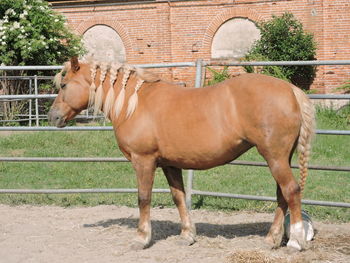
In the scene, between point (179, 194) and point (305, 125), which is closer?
point (305, 125)

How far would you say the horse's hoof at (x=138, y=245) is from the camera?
504 centimetres

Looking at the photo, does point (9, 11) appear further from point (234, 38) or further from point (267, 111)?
point (267, 111)

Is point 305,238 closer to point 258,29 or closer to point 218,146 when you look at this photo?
point 218,146

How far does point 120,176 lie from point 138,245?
3.98m

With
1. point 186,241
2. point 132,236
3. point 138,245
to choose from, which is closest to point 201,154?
point 186,241

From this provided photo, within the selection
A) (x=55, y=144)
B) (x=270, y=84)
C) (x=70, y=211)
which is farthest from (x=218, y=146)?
(x=55, y=144)

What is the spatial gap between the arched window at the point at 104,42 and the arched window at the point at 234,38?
3.24 metres

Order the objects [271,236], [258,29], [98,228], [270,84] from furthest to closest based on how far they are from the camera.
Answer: [258,29] < [98,228] < [271,236] < [270,84]

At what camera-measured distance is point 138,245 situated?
5055 mm

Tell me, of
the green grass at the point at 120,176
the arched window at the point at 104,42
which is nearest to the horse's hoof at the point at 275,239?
the green grass at the point at 120,176

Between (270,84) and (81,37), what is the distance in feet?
46.1

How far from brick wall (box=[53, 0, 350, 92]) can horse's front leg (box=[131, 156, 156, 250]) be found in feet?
41.7

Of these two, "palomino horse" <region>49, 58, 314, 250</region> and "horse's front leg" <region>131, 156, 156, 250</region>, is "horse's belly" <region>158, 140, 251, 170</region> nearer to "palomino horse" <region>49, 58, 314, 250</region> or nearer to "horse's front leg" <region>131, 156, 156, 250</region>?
"palomino horse" <region>49, 58, 314, 250</region>

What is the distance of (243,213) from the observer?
6.57 metres
